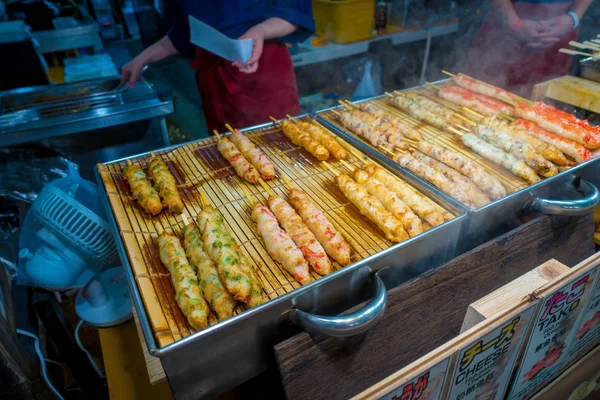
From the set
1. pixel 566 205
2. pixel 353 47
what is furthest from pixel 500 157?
pixel 353 47

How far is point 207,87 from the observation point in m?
4.43

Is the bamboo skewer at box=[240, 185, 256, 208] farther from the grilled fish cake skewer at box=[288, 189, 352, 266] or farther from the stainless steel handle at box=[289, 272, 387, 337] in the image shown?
the stainless steel handle at box=[289, 272, 387, 337]

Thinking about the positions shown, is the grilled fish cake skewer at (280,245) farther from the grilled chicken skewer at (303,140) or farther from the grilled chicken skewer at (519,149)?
the grilled chicken skewer at (519,149)

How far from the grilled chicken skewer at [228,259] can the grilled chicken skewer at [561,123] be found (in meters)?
2.78

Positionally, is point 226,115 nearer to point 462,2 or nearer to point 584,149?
point 584,149

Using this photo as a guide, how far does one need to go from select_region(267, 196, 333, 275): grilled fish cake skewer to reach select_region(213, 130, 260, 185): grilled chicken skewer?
27 cm

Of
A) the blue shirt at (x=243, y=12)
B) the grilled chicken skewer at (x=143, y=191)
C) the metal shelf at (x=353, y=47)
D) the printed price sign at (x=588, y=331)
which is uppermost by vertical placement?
the blue shirt at (x=243, y=12)

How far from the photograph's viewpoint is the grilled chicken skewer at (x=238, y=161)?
271 centimetres

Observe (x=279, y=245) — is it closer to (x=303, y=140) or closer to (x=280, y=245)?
(x=280, y=245)

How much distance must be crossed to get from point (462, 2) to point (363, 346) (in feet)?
28.1

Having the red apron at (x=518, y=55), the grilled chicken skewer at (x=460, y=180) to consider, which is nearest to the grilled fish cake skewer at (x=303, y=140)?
the grilled chicken skewer at (x=460, y=180)

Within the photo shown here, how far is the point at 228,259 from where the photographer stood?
201 cm

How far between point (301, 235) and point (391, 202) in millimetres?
639

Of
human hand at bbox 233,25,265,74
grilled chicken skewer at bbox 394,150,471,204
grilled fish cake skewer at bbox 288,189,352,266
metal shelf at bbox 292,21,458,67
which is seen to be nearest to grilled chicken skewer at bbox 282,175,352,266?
grilled fish cake skewer at bbox 288,189,352,266
